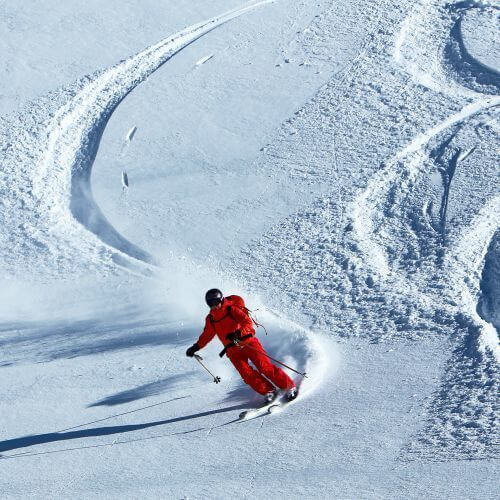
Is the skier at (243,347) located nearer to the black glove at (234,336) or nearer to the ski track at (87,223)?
the black glove at (234,336)

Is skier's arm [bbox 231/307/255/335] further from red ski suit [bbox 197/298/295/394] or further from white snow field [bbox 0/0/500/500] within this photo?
white snow field [bbox 0/0/500/500]

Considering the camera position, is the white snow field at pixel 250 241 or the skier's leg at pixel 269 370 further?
the skier's leg at pixel 269 370

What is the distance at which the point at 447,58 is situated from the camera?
1314 cm

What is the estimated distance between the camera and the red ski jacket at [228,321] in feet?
24.0

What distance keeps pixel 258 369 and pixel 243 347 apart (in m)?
0.22

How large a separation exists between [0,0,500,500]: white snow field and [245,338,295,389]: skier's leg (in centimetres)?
22

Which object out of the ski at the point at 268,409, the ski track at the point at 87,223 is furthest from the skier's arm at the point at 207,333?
the ski track at the point at 87,223

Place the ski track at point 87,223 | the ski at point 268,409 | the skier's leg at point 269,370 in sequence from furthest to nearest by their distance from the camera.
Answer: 1. the ski track at point 87,223
2. the skier's leg at point 269,370
3. the ski at point 268,409

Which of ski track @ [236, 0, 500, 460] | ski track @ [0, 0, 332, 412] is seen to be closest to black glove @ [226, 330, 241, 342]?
ski track @ [0, 0, 332, 412]

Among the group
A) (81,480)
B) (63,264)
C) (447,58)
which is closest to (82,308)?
(63,264)

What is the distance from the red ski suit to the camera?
23.8 feet

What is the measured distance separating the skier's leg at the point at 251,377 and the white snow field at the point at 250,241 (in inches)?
9.9

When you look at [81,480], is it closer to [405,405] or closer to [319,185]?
[405,405]

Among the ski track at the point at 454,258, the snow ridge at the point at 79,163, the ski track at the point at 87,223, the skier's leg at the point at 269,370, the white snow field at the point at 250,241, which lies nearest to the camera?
the ski track at the point at 454,258
